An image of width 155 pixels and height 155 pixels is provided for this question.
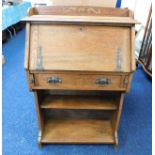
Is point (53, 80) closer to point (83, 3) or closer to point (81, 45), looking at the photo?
point (81, 45)

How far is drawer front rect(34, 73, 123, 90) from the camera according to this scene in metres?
1.09

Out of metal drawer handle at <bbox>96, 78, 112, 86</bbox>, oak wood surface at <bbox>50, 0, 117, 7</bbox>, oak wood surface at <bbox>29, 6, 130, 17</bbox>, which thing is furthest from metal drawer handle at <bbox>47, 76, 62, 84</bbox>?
oak wood surface at <bbox>50, 0, 117, 7</bbox>

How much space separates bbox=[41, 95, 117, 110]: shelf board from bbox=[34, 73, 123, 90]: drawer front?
21cm

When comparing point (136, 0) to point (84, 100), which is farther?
point (136, 0)

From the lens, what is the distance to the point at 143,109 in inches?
74.1

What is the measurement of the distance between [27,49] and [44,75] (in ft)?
A: 0.59

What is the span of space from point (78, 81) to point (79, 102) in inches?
10.7

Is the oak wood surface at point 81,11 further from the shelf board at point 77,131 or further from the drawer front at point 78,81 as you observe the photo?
the shelf board at point 77,131

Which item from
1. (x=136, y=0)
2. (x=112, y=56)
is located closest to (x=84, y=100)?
(x=112, y=56)

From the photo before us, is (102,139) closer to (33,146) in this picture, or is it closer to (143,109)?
(33,146)

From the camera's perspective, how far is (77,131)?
1491 millimetres

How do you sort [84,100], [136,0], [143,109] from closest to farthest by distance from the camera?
[84,100]
[143,109]
[136,0]

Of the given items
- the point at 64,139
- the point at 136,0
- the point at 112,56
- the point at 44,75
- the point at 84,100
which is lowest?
the point at 64,139

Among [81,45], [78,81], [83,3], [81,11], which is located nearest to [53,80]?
[78,81]
